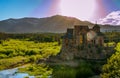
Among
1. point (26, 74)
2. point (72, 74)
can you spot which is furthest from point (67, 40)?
point (72, 74)

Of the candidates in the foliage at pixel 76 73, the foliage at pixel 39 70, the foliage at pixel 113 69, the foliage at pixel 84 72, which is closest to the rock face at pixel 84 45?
the foliage at pixel 39 70

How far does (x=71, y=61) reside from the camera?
68125mm

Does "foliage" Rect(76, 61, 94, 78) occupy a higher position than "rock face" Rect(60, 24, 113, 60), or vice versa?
"rock face" Rect(60, 24, 113, 60)

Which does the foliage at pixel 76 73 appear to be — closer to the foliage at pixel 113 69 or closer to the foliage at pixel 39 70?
the foliage at pixel 39 70

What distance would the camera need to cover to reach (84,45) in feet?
234

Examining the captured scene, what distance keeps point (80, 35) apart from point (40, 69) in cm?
1497

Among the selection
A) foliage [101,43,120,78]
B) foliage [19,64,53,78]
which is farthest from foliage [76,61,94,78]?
foliage [101,43,120,78]

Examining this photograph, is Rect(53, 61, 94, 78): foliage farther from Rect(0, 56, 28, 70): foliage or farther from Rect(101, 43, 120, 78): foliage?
Rect(0, 56, 28, 70): foliage

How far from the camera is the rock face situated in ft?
Answer: 225

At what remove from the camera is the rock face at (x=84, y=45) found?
6856 centimetres

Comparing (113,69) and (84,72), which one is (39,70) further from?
(113,69)

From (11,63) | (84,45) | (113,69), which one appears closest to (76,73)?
(113,69)

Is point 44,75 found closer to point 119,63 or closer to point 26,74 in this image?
point 26,74

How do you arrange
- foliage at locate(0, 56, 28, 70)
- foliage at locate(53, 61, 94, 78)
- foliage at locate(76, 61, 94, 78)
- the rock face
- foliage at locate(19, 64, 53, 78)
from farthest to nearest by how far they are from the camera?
foliage at locate(0, 56, 28, 70) < the rock face < foliage at locate(19, 64, 53, 78) < foliage at locate(76, 61, 94, 78) < foliage at locate(53, 61, 94, 78)
